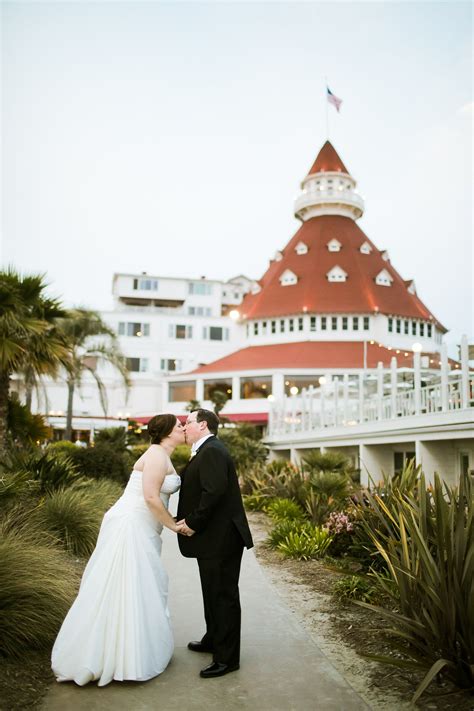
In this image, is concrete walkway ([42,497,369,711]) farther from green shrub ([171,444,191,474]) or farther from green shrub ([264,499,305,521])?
green shrub ([171,444,191,474])

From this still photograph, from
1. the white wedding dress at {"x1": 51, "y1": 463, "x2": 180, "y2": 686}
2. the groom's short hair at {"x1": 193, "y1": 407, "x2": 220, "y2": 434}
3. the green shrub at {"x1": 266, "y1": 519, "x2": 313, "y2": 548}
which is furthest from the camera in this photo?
the green shrub at {"x1": 266, "y1": 519, "x2": 313, "y2": 548}

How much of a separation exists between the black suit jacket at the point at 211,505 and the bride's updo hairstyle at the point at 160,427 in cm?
32

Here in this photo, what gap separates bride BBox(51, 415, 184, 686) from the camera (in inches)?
184

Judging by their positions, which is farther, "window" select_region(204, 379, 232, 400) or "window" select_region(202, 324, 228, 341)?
"window" select_region(202, 324, 228, 341)

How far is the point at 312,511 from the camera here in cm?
1243

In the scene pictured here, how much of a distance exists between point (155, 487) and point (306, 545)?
18.1 feet

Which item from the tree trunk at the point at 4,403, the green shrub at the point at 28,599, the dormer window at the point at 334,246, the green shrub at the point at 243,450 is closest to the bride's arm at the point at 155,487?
the green shrub at the point at 28,599

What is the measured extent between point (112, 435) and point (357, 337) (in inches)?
1175

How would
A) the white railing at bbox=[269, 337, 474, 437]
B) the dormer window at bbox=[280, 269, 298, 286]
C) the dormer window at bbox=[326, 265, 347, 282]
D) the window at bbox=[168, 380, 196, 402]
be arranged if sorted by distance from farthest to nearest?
the window at bbox=[168, 380, 196, 402] → the dormer window at bbox=[280, 269, 298, 286] → the dormer window at bbox=[326, 265, 347, 282] → the white railing at bbox=[269, 337, 474, 437]

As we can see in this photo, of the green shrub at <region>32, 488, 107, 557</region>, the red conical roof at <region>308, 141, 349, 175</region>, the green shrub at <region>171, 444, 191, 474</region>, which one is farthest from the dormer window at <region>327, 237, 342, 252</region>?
the green shrub at <region>32, 488, 107, 557</region>

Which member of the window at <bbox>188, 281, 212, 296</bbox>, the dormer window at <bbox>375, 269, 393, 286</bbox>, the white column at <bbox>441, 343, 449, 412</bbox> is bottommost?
the white column at <bbox>441, 343, 449, 412</bbox>

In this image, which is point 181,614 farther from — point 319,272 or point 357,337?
point 319,272

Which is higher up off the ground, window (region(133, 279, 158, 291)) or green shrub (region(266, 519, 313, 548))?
window (region(133, 279, 158, 291))

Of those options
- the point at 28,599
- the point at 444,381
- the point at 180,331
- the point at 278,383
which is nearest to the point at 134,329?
the point at 180,331
